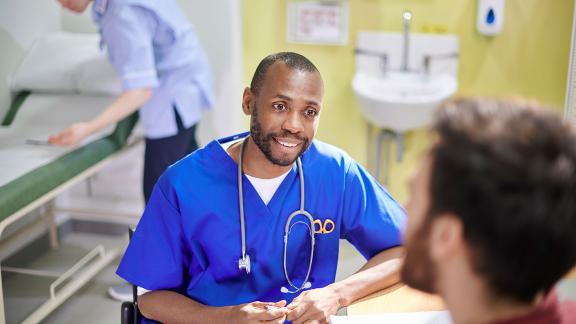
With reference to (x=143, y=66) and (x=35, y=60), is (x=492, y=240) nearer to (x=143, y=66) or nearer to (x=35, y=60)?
(x=143, y=66)

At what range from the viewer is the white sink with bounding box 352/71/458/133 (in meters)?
2.71

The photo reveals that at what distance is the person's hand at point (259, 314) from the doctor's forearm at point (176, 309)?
3cm

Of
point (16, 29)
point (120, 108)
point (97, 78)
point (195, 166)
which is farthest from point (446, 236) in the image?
point (16, 29)

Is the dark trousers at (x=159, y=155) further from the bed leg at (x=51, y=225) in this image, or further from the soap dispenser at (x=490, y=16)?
the soap dispenser at (x=490, y=16)

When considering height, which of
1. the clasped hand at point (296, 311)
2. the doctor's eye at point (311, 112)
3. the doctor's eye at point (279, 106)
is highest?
the doctor's eye at point (279, 106)

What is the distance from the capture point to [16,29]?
2.73m

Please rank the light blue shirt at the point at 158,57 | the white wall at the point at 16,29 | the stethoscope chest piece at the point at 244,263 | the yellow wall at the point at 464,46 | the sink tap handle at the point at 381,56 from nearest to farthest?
the stethoscope chest piece at the point at 244,263
the light blue shirt at the point at 158,57
the white wall at the point at 16,29
the yellow wall at the point at 464,46
the sink tap handle at the point at 381,56

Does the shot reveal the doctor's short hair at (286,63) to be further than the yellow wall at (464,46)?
No

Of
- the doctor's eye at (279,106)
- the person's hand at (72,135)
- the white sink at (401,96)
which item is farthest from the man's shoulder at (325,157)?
the white sink at (401,96)

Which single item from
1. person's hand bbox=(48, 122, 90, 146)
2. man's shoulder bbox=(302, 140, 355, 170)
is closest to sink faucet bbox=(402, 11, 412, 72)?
person's hand bbox=(48, 122, 90, 146)

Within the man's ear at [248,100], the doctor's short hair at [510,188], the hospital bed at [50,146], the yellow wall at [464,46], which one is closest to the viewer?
the doctor's short hair at [510,188]

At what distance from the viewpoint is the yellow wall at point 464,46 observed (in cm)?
290

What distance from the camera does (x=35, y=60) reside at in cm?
276

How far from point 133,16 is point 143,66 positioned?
0.57 ft
